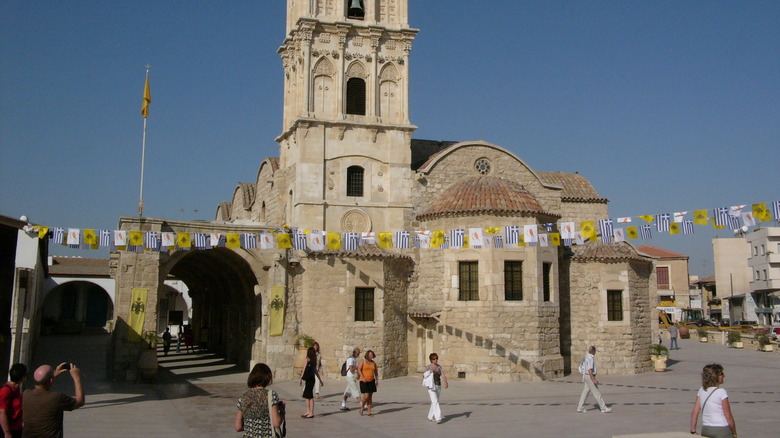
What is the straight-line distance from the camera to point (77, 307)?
50.1 meters

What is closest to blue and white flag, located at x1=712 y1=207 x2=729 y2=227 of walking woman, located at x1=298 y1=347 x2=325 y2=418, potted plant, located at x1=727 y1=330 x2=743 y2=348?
walking woman, located at x1=298 y1=347 x2=325 y2=418

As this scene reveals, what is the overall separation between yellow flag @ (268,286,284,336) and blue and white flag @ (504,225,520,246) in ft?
25.6

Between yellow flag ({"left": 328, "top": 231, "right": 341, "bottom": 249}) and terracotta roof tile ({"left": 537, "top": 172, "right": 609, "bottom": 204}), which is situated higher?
terracotta roof tile ({"left": 537, "top": 172, "right": 609, "bottom": 204})

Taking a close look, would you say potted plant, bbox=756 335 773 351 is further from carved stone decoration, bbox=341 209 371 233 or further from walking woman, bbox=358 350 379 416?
walking woman, bbox=358 350 379 416

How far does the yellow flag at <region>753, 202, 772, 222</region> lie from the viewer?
55.3 ft

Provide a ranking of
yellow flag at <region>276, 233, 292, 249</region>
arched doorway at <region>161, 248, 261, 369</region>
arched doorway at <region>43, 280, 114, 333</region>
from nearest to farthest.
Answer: yellow flag at <region>276, 233, 292, 249</region>, arched doorway at <region>161, 248, 261, 369</region>, arched doorway at <region>43, 280, 114, 333</region>

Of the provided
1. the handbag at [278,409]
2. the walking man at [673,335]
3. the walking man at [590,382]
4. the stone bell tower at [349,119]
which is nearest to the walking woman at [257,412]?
A: the handbag at [278,409]

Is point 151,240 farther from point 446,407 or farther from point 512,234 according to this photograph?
point 512,234

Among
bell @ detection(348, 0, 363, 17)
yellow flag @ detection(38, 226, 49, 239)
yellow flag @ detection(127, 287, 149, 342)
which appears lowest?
yellow flag @ detection(127, 287, 149, 342)

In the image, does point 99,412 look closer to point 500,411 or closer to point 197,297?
point 500,411

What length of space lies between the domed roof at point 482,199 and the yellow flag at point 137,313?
390 inches

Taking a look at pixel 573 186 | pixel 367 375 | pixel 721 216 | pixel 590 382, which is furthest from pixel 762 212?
pixel 573 186

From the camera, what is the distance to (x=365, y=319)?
24.5 meters

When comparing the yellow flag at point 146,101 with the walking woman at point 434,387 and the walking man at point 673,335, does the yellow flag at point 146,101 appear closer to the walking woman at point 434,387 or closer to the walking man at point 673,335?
the walking woman at point 434,387
